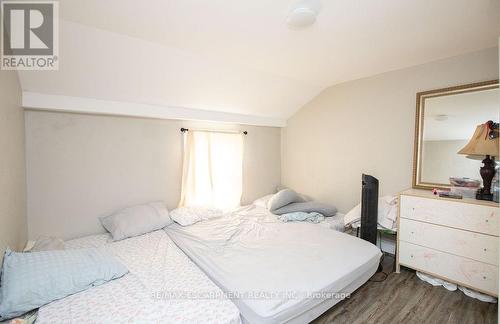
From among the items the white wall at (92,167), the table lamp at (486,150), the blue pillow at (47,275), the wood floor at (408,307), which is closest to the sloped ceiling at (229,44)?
the white wall at (92,167)

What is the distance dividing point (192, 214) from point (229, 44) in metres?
1.98

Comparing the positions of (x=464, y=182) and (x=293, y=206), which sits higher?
(x=464, y=182)

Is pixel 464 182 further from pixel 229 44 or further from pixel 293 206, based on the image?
pixel 229 44

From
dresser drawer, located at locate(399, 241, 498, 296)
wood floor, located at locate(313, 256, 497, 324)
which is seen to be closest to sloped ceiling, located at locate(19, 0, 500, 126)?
dresser drawer, located at locate(399, 241, 498, 296)

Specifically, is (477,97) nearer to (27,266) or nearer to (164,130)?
(164,130)

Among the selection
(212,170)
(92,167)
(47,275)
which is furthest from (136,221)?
(212,170)

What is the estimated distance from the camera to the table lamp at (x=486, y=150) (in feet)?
6.65

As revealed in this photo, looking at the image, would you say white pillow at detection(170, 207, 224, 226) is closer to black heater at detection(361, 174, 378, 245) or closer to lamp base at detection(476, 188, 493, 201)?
black heater at detection(361, 174, 378, 245)

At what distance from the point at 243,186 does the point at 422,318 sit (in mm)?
2672

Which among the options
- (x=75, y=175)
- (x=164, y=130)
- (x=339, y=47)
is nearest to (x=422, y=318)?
(x=339, y=47)

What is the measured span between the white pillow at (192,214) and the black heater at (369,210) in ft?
5.91

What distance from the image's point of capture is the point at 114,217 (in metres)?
2.49

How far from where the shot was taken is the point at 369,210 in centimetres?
258

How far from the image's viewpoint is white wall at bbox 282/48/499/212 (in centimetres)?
248
